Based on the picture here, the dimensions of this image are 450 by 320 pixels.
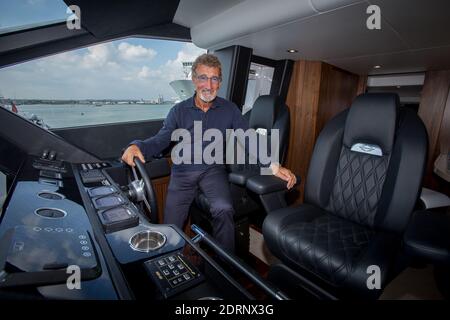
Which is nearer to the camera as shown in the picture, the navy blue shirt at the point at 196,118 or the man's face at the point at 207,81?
the man's face at the point at 207,81

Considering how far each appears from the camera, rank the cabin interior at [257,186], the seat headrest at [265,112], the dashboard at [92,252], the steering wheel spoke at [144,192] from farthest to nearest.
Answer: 1. the seat headrest at [265,112]
2. the steering wheel spoke at [144,192]
3. the cabin interior at [257,186]
4. the dashboard at [92,252]

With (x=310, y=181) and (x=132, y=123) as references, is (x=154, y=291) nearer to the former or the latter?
(x=310, y=181)

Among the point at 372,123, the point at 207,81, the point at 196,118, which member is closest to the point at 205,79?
the point at 207,81

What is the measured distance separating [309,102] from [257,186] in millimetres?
2200

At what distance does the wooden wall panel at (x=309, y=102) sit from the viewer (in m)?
3.15

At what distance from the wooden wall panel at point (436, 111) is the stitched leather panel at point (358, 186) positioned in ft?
7.08

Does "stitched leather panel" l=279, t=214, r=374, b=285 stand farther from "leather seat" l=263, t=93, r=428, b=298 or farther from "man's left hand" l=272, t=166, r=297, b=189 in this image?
"man's left hand" l=272, t=166, r=297, b=189

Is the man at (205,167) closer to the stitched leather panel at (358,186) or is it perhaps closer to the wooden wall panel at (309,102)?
the stitched leather panel at (358,186)

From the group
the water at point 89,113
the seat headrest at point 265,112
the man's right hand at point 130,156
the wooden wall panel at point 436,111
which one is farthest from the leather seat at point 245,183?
the wooden wall panel at point 436,111

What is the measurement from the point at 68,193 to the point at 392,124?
5.79 ft

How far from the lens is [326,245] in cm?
118

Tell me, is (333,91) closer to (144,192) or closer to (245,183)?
(245,183)

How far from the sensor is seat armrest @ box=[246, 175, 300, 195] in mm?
1481

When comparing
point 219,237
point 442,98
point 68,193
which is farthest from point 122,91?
point 442,98
